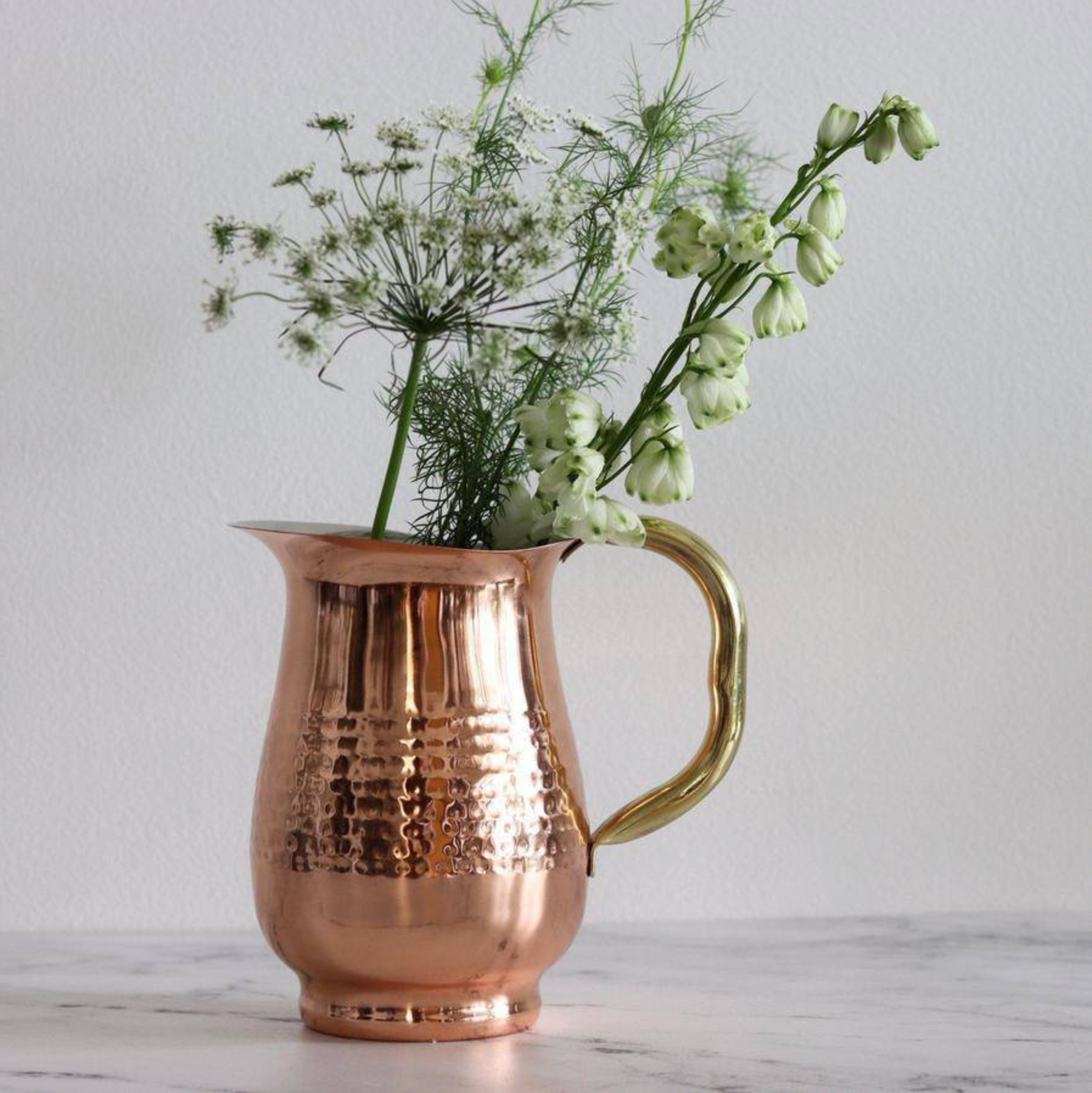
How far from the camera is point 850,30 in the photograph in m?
1.00

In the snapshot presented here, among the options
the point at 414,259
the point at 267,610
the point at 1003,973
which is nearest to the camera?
the point at 414,259

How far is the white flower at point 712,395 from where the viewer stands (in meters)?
0.65

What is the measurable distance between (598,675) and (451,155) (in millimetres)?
426

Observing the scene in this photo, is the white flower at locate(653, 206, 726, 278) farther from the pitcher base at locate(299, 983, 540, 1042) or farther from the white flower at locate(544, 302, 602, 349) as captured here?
the pitcher base at locate(299, 983, 540, 1042)

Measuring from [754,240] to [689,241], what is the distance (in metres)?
0.03

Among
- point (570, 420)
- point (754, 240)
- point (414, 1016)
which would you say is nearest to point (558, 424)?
point (570, 420)

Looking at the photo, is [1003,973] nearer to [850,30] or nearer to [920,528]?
[920,528]

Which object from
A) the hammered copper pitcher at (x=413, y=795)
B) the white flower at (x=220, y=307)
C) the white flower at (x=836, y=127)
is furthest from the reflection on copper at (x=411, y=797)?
the white flower at (x=836, y=127)

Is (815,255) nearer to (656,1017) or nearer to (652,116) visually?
(652,116)

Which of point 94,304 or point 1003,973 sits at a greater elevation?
point 94,304

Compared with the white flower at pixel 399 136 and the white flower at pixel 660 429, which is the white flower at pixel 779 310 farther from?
the white flower at pixel 399 136

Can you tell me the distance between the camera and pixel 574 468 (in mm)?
651

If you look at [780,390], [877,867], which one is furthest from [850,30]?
[877,867]

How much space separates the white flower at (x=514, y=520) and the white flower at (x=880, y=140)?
21 cm
